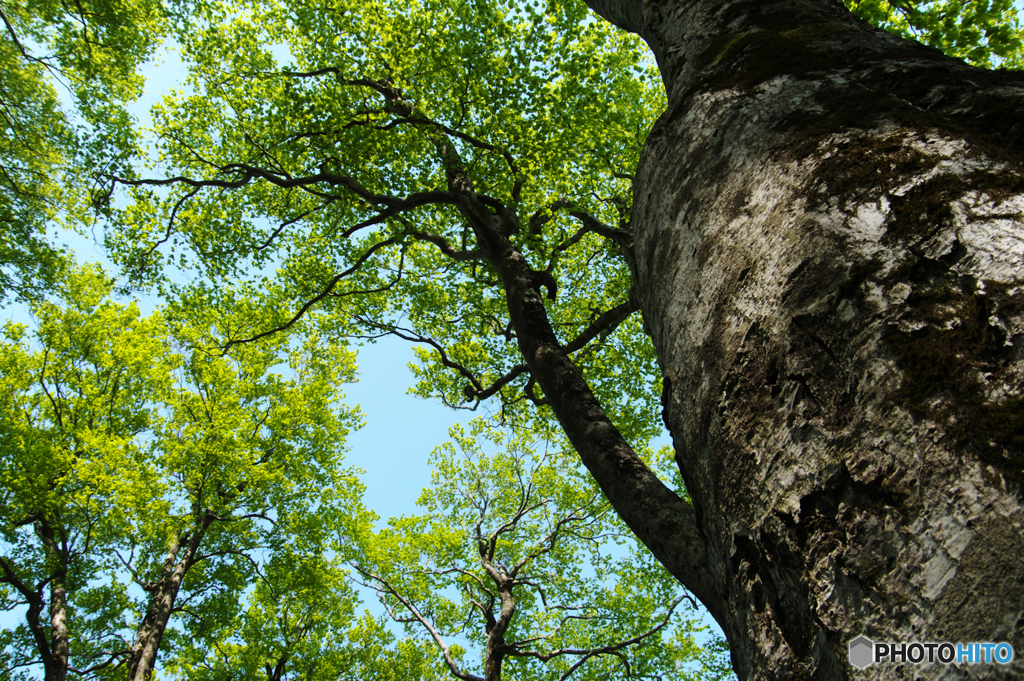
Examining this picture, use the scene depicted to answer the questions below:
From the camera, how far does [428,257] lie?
1176cm

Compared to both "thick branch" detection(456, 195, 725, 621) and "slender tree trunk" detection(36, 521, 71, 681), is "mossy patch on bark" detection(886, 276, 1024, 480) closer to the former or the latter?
"thick branch" detection(456, 195, 725, 621)

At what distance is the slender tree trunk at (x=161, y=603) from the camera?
10.9 m

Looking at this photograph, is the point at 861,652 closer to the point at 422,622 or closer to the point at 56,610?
the point at 422,622

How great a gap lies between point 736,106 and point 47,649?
15718 millimetres

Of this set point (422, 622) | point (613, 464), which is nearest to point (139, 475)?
point (422, 622)

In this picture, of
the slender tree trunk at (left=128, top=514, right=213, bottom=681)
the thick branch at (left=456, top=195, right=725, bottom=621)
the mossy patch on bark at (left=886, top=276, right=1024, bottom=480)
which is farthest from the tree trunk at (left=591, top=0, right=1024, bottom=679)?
the slender tree trunk at (left=128, top=514, right=213, bottom=681)

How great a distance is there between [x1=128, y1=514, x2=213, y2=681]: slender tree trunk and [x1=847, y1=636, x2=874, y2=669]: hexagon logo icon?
1403 cm

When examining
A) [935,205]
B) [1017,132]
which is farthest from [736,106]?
[935,205]

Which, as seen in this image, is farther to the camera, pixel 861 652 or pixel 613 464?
pixel 613 464

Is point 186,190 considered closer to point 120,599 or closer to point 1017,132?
point 120,599

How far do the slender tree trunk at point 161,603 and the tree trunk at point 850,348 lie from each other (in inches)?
538

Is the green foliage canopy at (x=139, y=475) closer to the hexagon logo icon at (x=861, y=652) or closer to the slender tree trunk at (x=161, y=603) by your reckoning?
the slender tree trunk at (x=161, y=603)

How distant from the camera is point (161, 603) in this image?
11922 millimetres

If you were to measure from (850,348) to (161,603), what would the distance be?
603 inches
